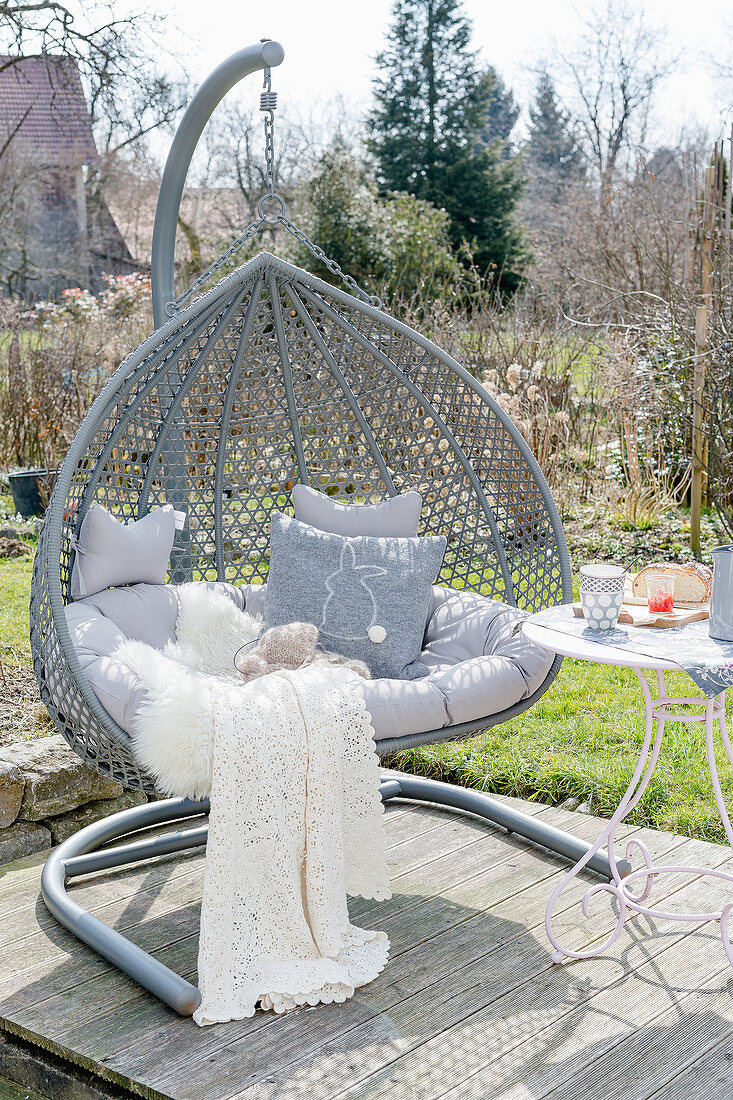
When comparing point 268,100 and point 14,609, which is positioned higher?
point 268,100

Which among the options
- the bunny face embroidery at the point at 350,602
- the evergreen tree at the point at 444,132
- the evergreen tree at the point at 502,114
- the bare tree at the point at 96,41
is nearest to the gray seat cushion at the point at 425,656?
the bunny face embroidery at the point at 350,602

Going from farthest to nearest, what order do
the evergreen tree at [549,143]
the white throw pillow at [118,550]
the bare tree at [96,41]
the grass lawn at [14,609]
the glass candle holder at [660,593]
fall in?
the evergreen tree at [549,143], the bare tree at [96,41], the grass lawn at [14,609], the white throw pillow at [118,550], the glass candle holder at [660,593]

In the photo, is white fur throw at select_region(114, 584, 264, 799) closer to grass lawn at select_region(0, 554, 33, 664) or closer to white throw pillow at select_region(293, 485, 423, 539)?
white throw pillow at select_region(293, 485, 423, 539)

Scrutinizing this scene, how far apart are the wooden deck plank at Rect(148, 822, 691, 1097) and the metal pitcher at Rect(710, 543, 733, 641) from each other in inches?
30.4

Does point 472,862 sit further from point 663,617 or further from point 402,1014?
point 663,617

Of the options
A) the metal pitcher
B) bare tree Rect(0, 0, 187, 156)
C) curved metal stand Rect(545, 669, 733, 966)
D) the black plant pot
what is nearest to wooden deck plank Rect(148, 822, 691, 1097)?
curved metal stand Rect(545, 669, 733, 966)

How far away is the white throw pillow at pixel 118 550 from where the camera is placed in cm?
246

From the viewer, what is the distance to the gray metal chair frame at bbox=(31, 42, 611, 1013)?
2514 mm

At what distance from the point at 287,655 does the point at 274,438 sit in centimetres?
87

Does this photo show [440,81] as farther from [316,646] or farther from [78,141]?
[316,646]

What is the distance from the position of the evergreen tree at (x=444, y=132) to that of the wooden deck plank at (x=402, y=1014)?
10775mm

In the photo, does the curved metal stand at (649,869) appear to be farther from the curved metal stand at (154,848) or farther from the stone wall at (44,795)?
the stone wall at (44,795)

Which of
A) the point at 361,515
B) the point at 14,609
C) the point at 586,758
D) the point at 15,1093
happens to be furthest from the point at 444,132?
the point at 15,1093

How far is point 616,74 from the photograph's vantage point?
16078mm
